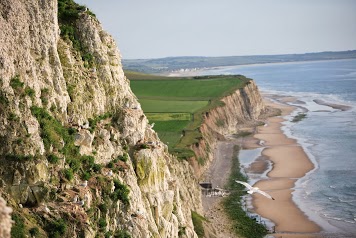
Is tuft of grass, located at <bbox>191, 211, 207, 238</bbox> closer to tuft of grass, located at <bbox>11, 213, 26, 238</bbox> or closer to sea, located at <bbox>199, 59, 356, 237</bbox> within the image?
sea, located at <bbox>199, 59, 356, 237</bbox>

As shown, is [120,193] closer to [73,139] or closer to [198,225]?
[73,139]

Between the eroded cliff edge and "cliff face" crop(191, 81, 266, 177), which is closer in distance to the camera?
the eroded cliff edge

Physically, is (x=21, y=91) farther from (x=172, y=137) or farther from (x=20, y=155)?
(x=172, y=137)

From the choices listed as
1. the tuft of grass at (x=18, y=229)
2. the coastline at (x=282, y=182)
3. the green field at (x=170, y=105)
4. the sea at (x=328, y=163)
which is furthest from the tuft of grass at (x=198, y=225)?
the green field at (x=170, y=105)

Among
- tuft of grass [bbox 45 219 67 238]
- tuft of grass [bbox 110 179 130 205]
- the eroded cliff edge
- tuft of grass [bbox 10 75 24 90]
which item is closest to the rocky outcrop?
the eroded cliff edge

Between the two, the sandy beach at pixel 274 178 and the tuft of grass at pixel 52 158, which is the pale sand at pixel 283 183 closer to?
the sandy beach at pixel 274 178

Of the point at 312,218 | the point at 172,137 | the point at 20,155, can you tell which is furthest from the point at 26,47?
the point at 172,137
